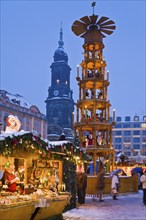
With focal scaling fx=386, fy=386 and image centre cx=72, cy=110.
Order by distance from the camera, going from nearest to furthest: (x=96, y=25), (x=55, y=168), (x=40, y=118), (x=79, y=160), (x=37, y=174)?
(x=37, y=174), (x=55, y=168), (x=79, y=160), (x=96, y=25), (x=40, y=118)

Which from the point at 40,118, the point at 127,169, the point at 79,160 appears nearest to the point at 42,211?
the point at 79,160

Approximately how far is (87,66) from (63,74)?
86.4 meters

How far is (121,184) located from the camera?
25.8 m

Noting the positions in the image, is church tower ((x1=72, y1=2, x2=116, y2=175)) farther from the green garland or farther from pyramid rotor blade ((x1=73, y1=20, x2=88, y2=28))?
the green garland

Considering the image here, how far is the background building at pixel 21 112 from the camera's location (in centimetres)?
7228

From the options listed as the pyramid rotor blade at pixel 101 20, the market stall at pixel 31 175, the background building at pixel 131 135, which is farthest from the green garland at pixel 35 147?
the background building at pixel 131 135

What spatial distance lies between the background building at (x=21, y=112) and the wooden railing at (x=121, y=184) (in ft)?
146

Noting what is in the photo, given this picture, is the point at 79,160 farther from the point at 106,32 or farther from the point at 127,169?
the point at 127,169

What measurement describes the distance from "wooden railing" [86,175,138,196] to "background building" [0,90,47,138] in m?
44.4

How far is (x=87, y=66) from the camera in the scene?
1084 inches

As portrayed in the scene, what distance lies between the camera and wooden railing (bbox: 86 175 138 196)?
920 inches

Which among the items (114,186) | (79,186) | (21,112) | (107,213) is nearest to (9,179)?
(107,213)

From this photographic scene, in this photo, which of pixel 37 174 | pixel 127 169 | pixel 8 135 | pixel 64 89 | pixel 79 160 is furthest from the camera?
pixel 64 89

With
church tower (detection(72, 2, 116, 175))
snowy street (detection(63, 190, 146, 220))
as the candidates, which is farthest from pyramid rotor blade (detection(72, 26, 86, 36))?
snowy street (detection(63, 190, 146, 220))
